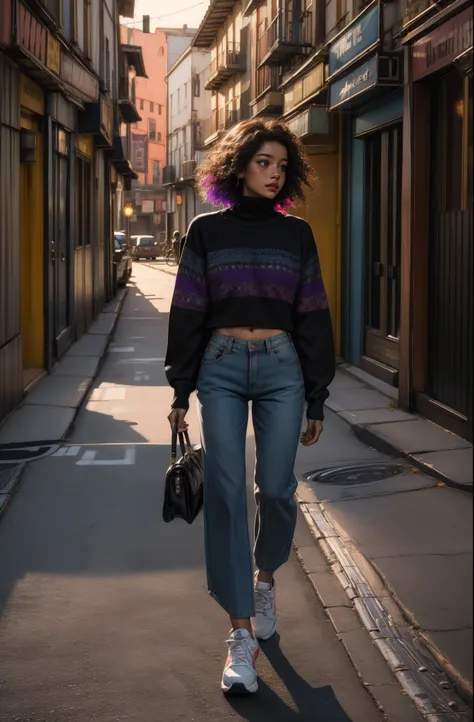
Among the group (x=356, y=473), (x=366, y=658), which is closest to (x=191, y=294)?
(x=366, y=658)

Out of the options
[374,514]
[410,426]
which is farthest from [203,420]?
[410,426]

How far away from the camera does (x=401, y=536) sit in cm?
609

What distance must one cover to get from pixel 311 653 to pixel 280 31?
17.5m

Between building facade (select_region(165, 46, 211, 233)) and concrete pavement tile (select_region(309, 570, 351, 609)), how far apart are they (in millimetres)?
47090

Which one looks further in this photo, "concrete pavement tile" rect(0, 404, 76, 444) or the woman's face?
"concrete pavement tile" rect(0, 404, 76, 444)

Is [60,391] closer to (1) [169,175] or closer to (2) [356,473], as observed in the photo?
(2) [356,473]

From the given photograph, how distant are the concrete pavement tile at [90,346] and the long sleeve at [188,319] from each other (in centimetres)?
1107

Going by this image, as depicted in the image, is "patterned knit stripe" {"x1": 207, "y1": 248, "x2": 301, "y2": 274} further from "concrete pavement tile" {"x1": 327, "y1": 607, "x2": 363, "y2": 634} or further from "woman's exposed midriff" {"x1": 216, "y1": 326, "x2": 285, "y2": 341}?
"concrete pavement tile" {"x1": 327, "y1": 607, "x2": 363, "y2": 634}

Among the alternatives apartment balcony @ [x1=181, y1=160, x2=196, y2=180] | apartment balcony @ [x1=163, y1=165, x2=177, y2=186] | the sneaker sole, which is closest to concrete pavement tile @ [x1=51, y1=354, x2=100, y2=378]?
the sneaker sole

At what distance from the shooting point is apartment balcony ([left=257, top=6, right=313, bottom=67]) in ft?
61.8

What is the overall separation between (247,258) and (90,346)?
12.5 meters

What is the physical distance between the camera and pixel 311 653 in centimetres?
442

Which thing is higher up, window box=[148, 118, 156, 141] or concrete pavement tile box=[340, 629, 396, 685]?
window box=[148, 118, 156, 141]

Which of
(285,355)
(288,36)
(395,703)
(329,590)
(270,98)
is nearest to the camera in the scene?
(395,703)
